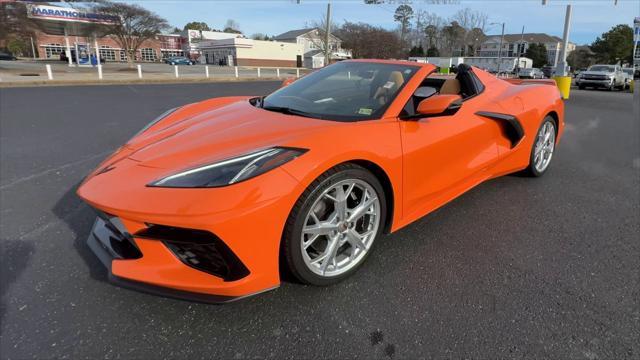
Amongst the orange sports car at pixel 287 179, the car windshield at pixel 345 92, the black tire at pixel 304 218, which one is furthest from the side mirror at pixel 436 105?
the black tire at pixel 304 218

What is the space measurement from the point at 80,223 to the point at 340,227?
2.08 m

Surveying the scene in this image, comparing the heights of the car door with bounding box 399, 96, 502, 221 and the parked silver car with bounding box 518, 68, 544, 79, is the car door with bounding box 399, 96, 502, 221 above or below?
below

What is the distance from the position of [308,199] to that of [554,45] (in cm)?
11334

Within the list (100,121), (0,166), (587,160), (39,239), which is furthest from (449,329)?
(100,121)

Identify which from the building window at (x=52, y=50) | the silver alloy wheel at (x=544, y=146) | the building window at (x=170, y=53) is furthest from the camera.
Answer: the building window at (x=170, y=53)

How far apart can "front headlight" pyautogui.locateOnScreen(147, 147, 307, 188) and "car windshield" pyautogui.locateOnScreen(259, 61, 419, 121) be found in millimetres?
597

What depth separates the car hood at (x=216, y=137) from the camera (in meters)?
1.99

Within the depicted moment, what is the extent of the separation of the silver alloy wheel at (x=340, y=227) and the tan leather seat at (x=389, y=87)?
2.25ft

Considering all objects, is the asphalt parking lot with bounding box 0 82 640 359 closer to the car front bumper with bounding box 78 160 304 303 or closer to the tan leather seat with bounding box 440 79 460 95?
the car front bumper with bounding box 78 160 304 303

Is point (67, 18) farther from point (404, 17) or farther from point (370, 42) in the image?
point (404, 17)

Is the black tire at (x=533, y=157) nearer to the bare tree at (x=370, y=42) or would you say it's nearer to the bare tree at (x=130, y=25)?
the bare tree at (x=130, y=25)

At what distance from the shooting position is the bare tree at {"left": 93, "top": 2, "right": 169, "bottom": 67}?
3566 cm

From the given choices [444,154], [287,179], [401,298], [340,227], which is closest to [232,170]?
[287,179]

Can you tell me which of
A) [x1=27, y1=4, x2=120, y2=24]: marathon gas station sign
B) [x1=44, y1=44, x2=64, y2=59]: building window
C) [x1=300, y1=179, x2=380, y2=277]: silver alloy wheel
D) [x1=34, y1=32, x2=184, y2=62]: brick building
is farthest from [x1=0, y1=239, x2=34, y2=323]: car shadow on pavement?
[x1=44, y1=44, x2=64, y2=59]: building window
